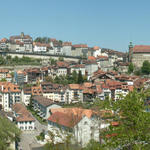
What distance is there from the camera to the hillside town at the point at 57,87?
23200 millimetres

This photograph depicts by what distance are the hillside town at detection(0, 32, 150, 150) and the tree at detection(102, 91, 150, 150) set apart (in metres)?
9.80

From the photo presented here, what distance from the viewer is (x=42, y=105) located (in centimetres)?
2970

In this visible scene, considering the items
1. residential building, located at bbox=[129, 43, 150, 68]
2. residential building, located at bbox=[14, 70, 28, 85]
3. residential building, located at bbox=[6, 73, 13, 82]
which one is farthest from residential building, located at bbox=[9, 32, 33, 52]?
Result: residential building, located at bbox=[129, 43, 150, 68]

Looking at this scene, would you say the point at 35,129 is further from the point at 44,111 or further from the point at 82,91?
the point at 82,91

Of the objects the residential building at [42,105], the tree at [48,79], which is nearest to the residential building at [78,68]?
the tree at [48,79]

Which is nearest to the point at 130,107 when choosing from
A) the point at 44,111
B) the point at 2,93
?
the point at 44,111

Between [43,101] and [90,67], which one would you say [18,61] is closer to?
[90,67]

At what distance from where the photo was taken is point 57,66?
4506cm

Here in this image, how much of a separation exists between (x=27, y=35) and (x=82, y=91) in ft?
113

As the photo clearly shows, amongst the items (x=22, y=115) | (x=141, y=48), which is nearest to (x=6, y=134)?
(x=22, y=115)

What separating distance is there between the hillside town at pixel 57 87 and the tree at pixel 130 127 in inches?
386

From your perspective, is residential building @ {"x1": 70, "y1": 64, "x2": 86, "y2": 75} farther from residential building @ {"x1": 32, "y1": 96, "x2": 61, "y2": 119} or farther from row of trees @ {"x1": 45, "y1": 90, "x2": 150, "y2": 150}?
row of trees @ {"x1": 45, "y1": 90, "x2": 150, "y2": 150}

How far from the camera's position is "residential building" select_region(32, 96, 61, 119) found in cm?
2909

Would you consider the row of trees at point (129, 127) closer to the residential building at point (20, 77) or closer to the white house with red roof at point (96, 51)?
the residential building at point (20, 77)
